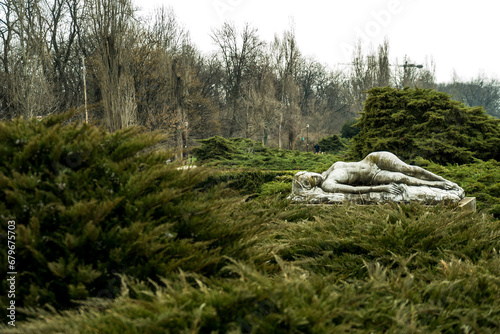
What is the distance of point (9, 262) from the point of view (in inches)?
63.6

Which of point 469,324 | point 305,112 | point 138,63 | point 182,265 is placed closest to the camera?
point 469,324

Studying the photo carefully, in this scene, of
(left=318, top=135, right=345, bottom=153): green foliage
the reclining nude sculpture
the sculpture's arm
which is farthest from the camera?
(left=318, top=135, right=345, bottom=153): green foliage

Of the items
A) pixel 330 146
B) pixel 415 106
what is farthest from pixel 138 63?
pixel 415 106

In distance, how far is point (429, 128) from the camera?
8109 mm

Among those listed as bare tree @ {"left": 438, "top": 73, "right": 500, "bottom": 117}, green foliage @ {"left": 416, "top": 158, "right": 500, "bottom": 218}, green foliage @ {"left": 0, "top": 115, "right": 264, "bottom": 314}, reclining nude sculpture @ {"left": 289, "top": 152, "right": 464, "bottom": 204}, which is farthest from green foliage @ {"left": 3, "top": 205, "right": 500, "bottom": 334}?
bare tree @ {"left": 438, "top": 73, "right": 500, "bottom": 117}

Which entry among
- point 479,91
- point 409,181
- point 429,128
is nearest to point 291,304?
point 409,181

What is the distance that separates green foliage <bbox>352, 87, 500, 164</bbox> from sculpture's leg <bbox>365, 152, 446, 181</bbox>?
234 cm

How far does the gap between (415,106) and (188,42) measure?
2169 centimetres

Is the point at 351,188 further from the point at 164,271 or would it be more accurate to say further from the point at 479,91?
the point at 479,91

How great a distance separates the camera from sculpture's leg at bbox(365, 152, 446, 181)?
5754 millimetres

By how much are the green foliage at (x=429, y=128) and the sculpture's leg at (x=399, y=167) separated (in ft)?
7.66

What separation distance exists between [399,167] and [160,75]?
792 inches

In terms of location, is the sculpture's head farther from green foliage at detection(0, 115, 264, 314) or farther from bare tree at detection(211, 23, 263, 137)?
bare tree at detection(211, 23, 263, 137)

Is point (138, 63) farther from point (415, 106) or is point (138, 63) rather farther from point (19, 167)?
point (19, 167)
